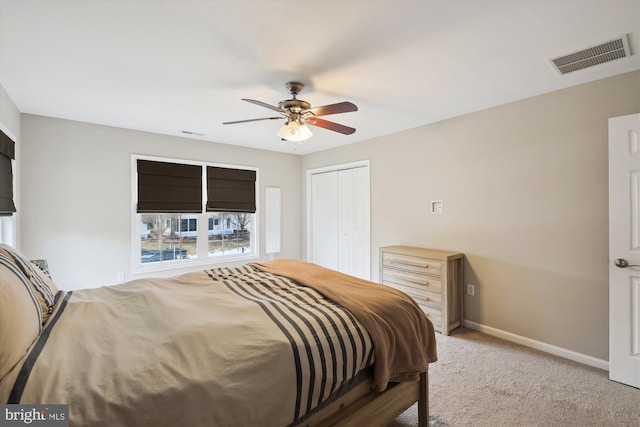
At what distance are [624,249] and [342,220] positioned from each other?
3400mm

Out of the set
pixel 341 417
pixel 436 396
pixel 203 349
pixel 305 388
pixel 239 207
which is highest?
pixel 239 207

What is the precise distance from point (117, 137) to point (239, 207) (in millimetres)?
1950

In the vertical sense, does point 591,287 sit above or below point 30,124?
below

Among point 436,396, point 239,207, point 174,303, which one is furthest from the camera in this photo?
point 239,207

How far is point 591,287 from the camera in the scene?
8.17ft

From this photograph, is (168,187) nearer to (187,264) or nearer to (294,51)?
(187,264)

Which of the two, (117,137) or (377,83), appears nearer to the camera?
(377,83)

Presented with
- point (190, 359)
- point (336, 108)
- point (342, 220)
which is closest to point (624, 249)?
point (336, 108)

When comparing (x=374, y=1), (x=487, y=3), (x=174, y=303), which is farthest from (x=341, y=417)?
(x=487, y=3)

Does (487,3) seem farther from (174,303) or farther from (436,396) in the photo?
(436,396)

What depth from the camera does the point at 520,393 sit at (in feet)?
6.98

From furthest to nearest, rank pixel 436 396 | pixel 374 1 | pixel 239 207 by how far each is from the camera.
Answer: pixel 239 207 < pixel 436 396 < pixel 374 1

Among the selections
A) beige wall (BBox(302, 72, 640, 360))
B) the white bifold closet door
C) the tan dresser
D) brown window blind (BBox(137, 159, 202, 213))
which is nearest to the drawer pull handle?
the tan dresser

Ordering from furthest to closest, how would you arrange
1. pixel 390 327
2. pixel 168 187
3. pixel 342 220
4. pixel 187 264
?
pixel 342 220 < pixel 187 264 < pixel 168 187 < pixel 390 327
